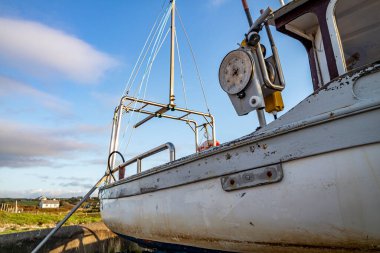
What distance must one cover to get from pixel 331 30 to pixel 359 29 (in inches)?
26.9

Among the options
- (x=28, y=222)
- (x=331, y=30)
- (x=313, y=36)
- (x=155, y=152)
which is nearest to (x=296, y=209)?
(x=331, y=30)

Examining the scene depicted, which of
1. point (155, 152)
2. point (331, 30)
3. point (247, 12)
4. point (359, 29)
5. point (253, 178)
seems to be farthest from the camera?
point (155, 152)

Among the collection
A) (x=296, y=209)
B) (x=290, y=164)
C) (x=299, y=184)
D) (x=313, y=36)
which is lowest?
(x=296, y=209)

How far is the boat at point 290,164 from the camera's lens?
1573 mm

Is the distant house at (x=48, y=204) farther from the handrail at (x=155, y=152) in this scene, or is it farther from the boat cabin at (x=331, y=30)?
the boat cabin at (x=331, y=30)

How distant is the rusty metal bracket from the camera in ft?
6.12

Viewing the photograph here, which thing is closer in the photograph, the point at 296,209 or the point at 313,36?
the point at 296,209

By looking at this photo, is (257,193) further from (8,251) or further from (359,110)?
(8,251)

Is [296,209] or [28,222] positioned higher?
[296,209]

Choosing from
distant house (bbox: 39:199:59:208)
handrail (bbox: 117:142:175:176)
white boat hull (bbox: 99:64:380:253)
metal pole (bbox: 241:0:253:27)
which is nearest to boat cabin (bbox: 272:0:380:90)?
metal pole (bbox: 241:0:253:27)

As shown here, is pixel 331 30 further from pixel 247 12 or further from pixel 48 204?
pixel 48 204

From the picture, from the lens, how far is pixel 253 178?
6.53ft

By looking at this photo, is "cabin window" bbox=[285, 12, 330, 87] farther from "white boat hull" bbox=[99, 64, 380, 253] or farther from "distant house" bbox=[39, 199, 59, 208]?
"distant house" bbox=[39, 199, 59, 208]

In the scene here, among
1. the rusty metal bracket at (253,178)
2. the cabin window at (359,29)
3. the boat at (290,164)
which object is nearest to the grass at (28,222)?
the boat at (290,164)
